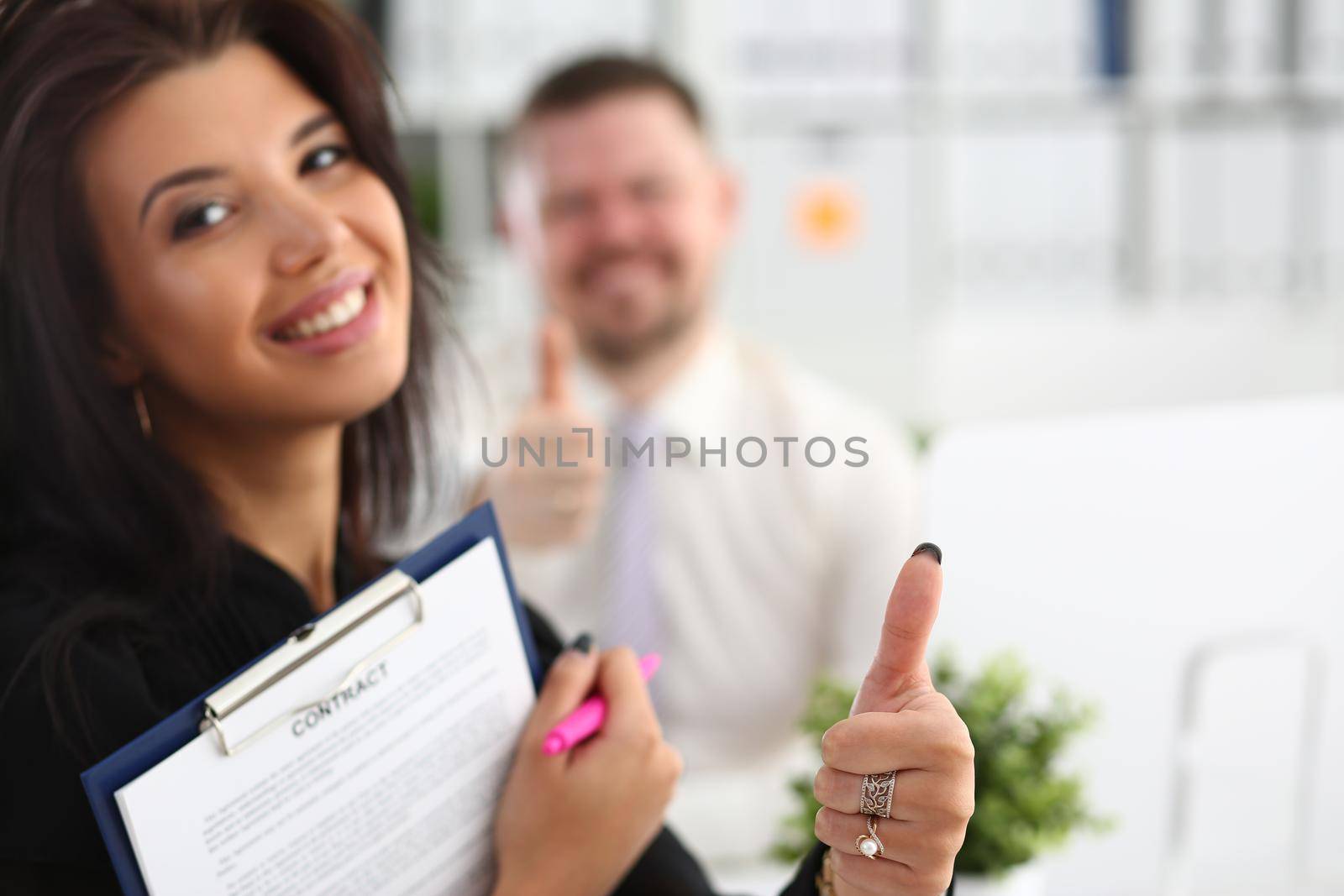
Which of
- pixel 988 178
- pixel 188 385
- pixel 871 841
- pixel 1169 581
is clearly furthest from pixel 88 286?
pixel 988 178

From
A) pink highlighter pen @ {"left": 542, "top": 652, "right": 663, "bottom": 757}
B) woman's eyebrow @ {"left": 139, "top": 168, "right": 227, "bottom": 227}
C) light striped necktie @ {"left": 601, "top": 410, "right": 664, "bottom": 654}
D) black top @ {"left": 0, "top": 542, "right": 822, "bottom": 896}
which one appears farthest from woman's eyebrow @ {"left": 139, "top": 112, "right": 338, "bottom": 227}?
light striped necktie @ {"left": 601, "top": 410, "right": 664, "bottom": 654}

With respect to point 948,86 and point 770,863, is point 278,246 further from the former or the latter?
point 948,86

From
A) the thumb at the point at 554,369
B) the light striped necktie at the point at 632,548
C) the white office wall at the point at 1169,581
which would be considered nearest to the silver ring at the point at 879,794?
the white office wall at the point at 1169,581

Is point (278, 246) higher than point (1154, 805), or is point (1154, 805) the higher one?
point (278, 246)

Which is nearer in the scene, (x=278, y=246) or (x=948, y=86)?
(x=278, y=246)

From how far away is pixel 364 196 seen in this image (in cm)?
54

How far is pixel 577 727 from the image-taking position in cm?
54

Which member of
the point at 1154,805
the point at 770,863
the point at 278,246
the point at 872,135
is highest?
the point at 278,246

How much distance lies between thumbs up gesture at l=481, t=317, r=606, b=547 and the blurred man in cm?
19

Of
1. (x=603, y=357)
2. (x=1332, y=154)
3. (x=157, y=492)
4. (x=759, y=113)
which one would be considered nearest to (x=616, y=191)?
(x=603, y=357)

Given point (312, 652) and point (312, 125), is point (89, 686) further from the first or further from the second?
point (312, 125)

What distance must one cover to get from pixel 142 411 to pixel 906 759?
1.22 feet

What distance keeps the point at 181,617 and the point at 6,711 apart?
0.08 m

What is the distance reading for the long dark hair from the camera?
1.57 ft
